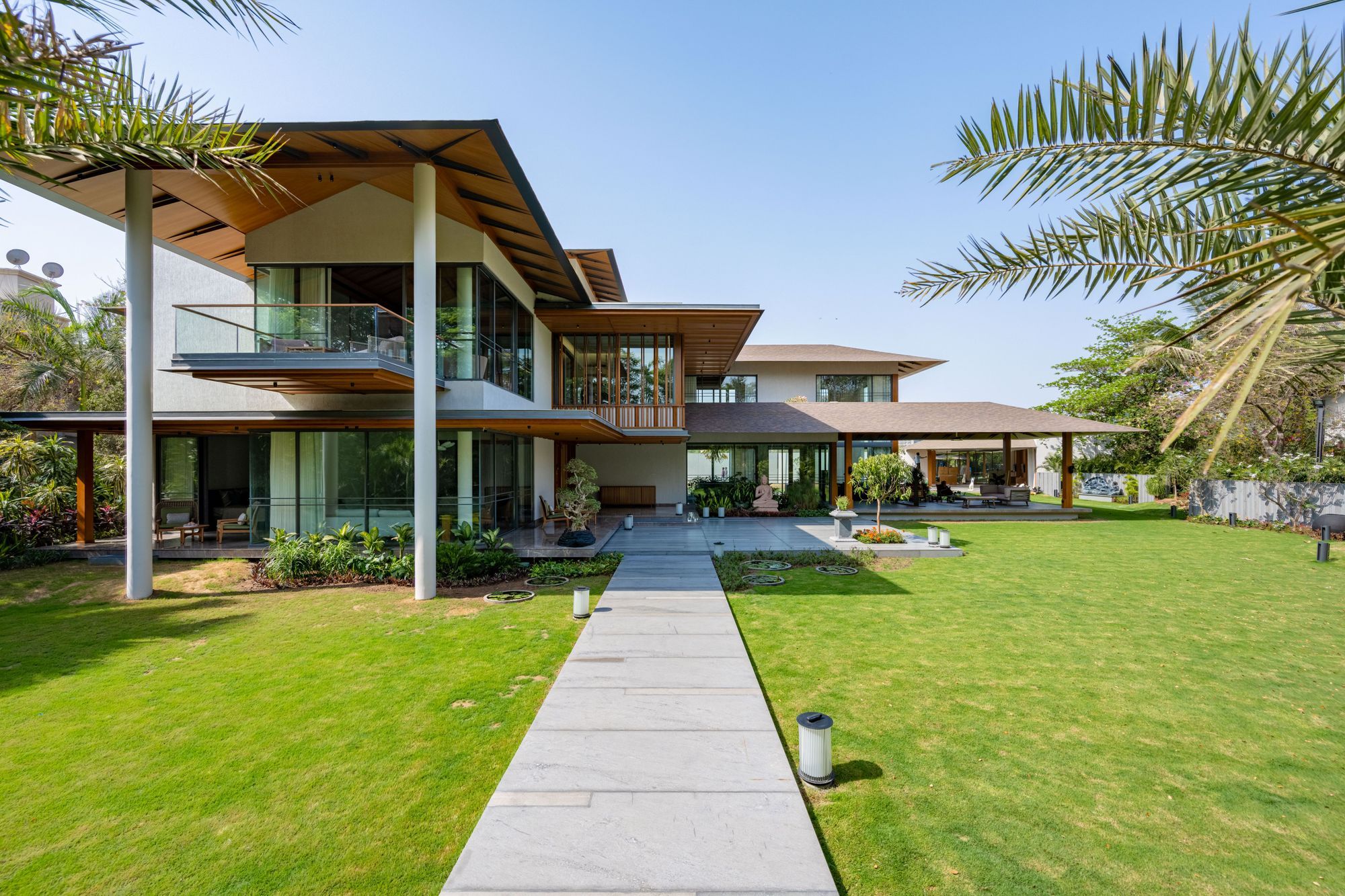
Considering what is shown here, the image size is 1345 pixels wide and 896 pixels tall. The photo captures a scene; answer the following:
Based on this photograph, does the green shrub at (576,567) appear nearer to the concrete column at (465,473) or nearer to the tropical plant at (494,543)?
the tropical plant at (494,543)

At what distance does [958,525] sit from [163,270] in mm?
23207

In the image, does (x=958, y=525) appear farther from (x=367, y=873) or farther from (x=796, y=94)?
(x=367, y=873)

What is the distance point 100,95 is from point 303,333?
7.72 meters

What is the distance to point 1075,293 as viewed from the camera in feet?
12.7

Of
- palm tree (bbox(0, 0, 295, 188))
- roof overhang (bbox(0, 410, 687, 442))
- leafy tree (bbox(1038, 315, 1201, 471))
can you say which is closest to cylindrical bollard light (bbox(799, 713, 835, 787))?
palm tree (bbox(0, 0, 295, 188))

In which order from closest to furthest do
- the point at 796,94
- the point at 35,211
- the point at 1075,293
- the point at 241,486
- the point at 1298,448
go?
the point at 1075,293 < the point at 796,94 < the point at 35,211 < the point at 241,486 < the point at 1298,448

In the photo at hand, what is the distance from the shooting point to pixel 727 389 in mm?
29375

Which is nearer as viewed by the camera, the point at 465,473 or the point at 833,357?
the point at 465,473

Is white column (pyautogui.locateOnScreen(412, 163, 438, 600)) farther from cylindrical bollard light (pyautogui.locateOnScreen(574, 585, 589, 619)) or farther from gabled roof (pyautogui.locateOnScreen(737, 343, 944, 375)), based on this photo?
gabled roof (pyautogui.locateOnScreen(737, 343, 944, 375))

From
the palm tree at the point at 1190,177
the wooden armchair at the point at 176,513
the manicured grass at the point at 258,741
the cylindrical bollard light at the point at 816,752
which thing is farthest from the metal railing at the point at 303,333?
the palm tree at the point at 1190,177

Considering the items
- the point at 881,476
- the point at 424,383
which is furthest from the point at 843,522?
the point at 424,383

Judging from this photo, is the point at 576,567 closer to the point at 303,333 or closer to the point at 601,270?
the point at 303,333

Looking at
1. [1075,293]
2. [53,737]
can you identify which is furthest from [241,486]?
[1075,293]

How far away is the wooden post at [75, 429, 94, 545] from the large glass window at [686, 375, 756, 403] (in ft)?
70.7
